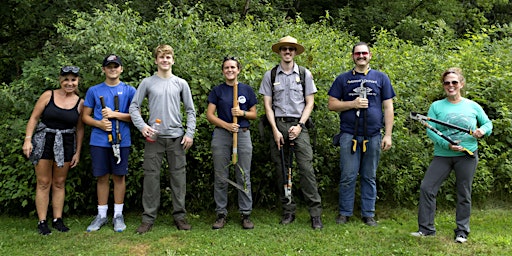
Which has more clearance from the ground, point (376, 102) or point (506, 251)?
point (376, 102)

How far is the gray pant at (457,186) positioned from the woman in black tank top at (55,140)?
149 inches

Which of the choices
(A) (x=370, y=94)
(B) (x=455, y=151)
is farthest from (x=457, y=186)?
(A) (x=370, y=94)

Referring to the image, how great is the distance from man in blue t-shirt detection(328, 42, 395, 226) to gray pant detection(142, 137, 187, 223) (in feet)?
5.92

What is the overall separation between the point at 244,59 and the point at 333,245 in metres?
2.97

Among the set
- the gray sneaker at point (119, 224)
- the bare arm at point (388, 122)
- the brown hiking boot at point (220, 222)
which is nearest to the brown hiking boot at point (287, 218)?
the brown hiking boot at point (220, 222)

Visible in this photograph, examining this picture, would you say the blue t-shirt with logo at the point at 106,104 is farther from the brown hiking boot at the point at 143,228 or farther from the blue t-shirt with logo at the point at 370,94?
the blue t-shirt with logo at the point at 370,94

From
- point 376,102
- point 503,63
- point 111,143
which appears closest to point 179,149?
point 111,143

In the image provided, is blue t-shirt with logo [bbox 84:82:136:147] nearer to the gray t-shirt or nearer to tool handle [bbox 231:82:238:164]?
the gray t-shirt

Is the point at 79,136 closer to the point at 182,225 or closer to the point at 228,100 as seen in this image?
the point at 182,225

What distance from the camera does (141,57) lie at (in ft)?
19.7

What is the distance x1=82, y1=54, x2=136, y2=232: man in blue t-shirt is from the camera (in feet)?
16.3

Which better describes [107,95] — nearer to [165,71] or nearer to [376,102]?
[165,71]

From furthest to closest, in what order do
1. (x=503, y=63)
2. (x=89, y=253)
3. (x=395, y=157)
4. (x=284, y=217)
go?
(x=503, y=63), (x=395, y=157), (x=284, y=217), (x=89, y=253)

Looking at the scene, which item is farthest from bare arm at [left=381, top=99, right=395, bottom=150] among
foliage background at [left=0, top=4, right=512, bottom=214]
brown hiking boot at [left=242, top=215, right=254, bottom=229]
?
brown hiking boot at [left=242, top=215, right=254, bottom=229]
